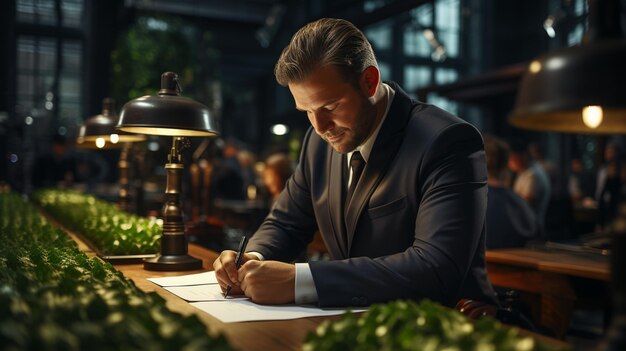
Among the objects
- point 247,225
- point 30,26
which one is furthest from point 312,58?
point 30,26

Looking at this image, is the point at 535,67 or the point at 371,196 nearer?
the point at 535,67

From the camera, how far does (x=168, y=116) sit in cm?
212

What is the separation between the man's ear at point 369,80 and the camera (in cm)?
200

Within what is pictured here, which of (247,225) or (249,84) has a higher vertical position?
(249,84)

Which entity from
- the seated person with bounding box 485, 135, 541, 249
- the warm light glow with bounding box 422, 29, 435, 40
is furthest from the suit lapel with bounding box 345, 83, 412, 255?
the warm light glow with bounding box 422, 29, 435, 40

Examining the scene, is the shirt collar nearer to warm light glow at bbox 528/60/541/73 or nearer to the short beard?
the short beard

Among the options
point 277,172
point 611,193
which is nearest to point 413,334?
point 277,172

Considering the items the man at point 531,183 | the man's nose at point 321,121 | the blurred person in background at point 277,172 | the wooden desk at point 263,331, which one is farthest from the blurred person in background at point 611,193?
the wooden desk at point 263,331

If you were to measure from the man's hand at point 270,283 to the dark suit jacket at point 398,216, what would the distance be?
69 mm

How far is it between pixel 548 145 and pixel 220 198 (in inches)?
243

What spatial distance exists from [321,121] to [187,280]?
0.64 metres

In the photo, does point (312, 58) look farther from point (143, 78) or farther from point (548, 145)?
point (548, 145)

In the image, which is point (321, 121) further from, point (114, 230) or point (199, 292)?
point (114, 230)

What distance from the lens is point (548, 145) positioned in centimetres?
1160
